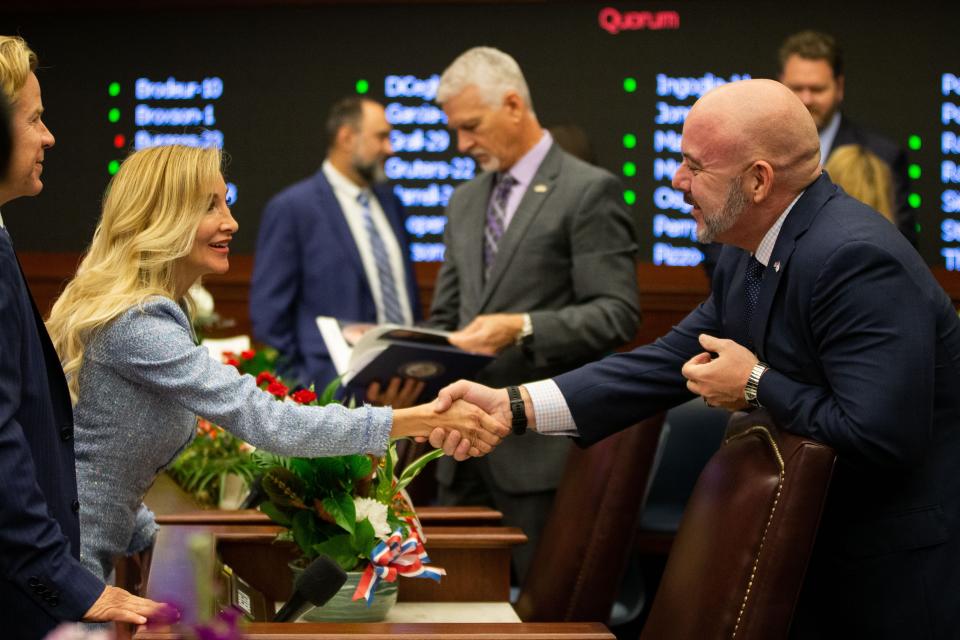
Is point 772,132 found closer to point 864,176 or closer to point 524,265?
point 524,265

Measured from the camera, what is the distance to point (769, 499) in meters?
1.83

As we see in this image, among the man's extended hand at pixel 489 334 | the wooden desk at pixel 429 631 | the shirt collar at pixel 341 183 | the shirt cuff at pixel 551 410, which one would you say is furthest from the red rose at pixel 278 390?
the shirt collar at pixel 341 183

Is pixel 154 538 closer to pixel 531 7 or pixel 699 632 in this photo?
pixel 699 632

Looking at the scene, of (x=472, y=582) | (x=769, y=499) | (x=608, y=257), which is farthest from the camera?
(x=608, y=257)

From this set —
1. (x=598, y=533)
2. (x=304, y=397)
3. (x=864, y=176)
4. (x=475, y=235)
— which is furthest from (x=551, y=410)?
(x=864, y=176)

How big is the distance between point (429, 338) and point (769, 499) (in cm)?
158

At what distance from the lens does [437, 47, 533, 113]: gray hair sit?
373 centimetres

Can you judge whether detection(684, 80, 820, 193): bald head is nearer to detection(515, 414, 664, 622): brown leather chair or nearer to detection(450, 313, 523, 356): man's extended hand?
detection(515, 414, 664, 622): brown leather chair

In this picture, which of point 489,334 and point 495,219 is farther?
point 495,219

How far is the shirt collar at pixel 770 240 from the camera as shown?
2.24 m

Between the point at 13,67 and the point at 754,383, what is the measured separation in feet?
4.15

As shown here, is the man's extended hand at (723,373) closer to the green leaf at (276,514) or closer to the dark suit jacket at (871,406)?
A: the dark suit jacket at (871,406)

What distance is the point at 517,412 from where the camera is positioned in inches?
112

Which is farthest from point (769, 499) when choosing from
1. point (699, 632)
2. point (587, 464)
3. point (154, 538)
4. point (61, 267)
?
point (61, 267)
